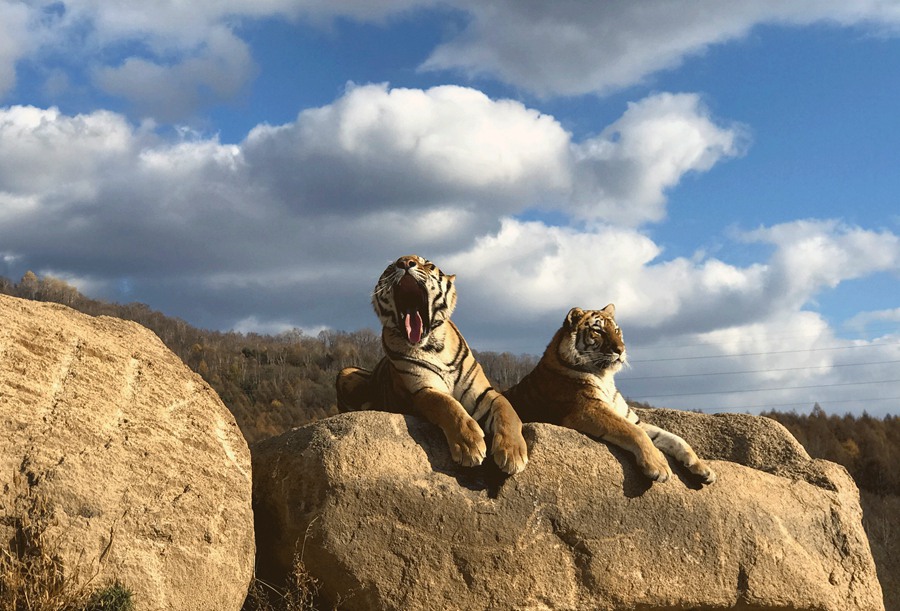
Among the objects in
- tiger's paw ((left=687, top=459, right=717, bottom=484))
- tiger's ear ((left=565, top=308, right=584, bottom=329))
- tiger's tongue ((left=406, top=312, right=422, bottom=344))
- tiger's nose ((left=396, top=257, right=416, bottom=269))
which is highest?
tiger's nose ((left=396, top=257, right=416, bottom=269))

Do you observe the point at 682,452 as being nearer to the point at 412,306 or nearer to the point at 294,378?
the point at 412,306

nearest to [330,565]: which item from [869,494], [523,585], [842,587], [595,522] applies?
[523,585]

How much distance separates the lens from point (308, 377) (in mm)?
38938

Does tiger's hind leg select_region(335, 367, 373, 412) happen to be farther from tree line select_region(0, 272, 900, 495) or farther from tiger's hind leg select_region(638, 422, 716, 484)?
tree line select_region(0, 272, 900, 495)

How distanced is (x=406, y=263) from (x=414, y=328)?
0.53 m

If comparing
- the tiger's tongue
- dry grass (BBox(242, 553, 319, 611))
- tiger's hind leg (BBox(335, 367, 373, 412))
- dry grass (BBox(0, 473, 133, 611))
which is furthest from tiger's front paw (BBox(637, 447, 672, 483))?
dry grass (BBox(0, 473, 133, 611))

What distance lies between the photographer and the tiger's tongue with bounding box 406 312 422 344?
25.2 ft

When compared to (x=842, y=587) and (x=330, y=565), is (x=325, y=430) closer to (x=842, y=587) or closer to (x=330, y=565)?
(x=330, y=565)

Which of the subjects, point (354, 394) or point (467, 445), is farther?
point (354, 394)

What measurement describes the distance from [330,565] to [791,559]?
12.1ft

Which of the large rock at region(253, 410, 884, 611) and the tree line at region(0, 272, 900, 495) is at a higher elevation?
the tree line at region(0, 272, 900, 495)

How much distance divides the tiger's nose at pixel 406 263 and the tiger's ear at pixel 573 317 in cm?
143

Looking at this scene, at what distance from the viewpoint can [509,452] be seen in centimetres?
683

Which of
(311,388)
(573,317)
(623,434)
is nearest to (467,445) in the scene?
(623,434)
